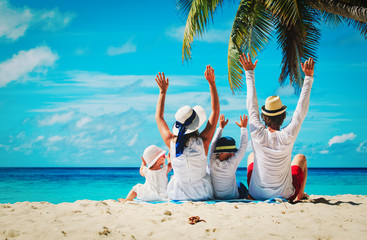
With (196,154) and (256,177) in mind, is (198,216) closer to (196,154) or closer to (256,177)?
(196,154)

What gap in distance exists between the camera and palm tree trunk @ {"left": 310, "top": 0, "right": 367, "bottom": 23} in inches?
294

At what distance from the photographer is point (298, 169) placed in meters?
4.56

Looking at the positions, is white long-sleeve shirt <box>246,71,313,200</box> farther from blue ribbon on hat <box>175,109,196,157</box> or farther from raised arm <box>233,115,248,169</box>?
blue ribbon on hat <box>175,109,196,157</box>

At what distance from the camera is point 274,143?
4109 mm

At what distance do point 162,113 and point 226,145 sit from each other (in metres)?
0.96

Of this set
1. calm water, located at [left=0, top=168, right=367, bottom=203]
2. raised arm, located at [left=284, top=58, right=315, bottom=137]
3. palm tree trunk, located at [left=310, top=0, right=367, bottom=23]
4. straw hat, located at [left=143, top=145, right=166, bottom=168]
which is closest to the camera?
raised arm, located at [left=284, top=58, right=315, bottom=137]

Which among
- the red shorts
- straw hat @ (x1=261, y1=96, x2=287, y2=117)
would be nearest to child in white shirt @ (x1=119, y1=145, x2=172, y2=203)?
straw hat @ (x1=261, y1=96, x2=287, y2=117)

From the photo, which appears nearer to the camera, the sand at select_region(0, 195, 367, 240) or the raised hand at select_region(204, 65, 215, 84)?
the sand at select_region(0, 195, 367, 240)

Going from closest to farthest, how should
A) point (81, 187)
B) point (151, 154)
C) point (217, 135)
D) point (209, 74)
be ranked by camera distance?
1. point (209, 74)
2. point (217, 135)
3. point (151, 154)
4. point (81, 187)

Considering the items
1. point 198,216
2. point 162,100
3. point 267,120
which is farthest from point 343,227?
point 162,100

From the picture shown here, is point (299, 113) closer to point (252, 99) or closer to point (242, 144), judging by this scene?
point (252, 99)

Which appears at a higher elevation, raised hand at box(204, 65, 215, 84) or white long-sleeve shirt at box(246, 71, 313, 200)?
raised hand at box(204, 65, 215, 84)

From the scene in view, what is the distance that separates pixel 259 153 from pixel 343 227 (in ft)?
4.65

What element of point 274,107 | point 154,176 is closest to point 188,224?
point 154,176
